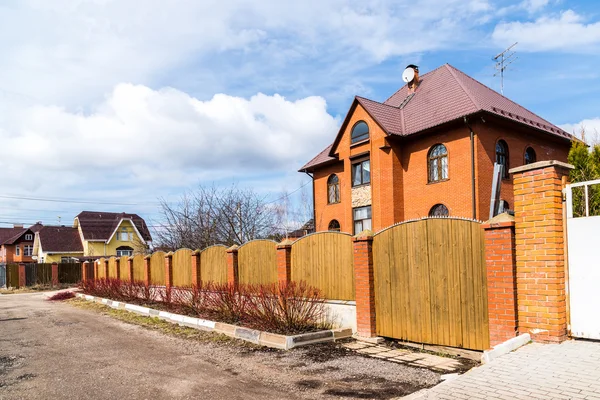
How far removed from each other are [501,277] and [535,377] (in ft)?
6.19

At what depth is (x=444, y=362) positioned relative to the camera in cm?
672

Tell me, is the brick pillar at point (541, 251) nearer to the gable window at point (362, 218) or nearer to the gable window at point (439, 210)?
the gable window at point (439, 210)

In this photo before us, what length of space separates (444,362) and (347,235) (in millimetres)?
3381

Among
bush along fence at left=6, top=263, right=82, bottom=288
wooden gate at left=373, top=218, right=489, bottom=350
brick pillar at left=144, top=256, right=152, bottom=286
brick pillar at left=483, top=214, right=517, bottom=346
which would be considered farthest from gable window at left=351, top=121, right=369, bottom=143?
bush along fence at left=6, top=263, right=82, bottom=288

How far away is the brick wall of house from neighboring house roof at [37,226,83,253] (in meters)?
40.3

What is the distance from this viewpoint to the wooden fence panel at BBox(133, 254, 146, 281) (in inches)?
781

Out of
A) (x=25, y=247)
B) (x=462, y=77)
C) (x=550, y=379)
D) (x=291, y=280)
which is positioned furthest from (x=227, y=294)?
(x=25, y=247)

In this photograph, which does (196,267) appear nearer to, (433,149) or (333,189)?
(433,149)

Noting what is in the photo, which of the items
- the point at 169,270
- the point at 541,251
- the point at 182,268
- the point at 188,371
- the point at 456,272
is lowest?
the point at 188,371

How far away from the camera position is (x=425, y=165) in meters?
20.8

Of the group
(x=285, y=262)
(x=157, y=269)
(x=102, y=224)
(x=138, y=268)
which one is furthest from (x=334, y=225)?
(x=102, y=224)

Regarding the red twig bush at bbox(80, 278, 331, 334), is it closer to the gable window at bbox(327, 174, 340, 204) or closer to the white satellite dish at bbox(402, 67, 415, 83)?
the gable window at bbox(327, 174, 340, 204)

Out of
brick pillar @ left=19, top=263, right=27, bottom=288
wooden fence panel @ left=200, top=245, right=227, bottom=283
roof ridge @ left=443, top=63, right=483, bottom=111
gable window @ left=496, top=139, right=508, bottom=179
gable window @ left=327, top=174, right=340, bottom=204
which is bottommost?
brick pillar @ left=19, top=263, right=27, bottom=288

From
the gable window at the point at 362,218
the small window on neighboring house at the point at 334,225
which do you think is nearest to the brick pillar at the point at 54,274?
the small window on neighboring house at the point at 334,225
